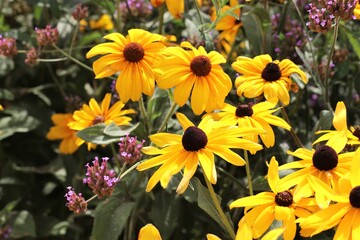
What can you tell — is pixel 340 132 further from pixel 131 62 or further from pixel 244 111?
pixel 131 62

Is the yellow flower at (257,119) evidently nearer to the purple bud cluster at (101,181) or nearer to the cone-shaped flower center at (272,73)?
the cone-shaped flower center at (272,73)

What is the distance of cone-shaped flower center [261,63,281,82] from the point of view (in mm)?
1290

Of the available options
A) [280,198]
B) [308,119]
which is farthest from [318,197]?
[308,119]

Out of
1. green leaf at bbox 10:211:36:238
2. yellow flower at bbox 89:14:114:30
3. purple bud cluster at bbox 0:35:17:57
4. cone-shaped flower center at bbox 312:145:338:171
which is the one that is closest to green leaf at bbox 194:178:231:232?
cone-shaped flower center at bbox 312:145:338:171

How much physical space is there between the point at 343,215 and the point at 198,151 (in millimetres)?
270

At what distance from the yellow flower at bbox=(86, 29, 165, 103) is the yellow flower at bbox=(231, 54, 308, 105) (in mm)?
171

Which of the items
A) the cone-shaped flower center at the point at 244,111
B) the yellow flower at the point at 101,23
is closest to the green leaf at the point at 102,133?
the cone-shaped flower center at the point at 244,111

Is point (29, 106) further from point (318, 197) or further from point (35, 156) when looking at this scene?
point (318, 197)

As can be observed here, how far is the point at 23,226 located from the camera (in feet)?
6.05

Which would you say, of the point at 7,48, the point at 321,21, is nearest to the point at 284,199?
the point at 321,21

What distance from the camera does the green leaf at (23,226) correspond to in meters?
1.82

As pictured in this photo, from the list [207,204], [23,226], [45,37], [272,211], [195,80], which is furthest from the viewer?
[23,226]

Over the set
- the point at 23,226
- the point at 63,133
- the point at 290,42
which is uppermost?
the point at 290,42

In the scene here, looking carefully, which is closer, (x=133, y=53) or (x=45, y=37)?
(x=133, y=53)
